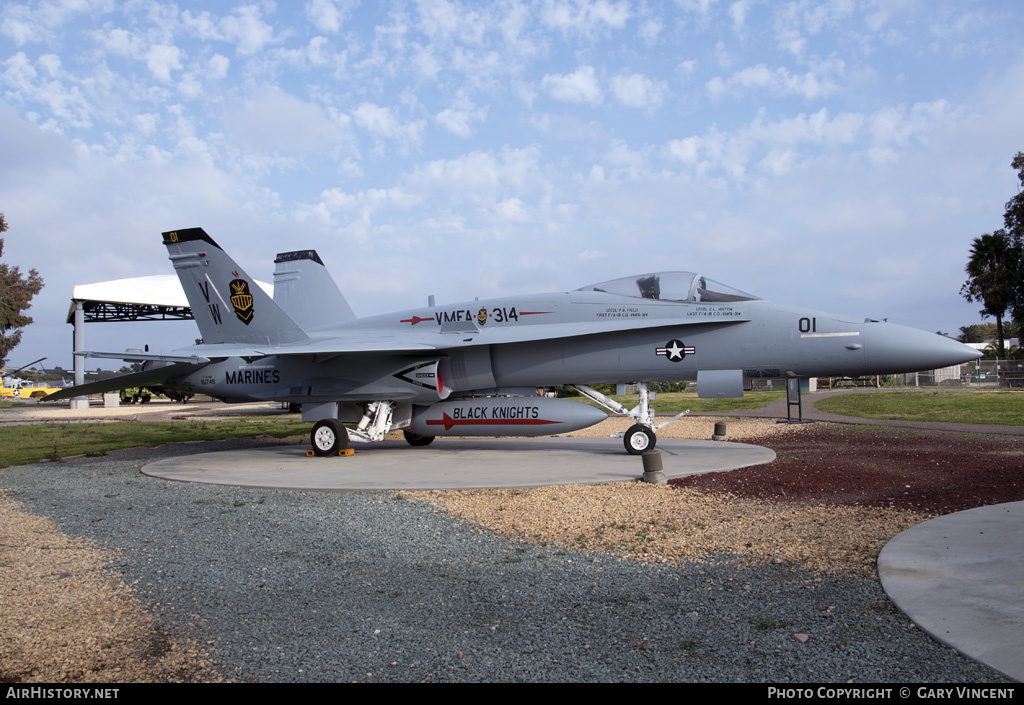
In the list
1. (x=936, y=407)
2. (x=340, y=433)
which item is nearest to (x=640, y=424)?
(x=340, y=433)

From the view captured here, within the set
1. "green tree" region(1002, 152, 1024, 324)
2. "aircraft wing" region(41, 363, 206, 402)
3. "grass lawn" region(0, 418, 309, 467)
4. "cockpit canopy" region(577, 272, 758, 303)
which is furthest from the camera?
"green tree" region(1002, 152, 1024, 324)

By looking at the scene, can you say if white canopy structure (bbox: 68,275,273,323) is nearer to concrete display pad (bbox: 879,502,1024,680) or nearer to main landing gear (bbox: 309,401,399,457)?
main landing gear (bbox: 309,401,399,457)

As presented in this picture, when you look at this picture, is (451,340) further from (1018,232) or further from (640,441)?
(1018,232)

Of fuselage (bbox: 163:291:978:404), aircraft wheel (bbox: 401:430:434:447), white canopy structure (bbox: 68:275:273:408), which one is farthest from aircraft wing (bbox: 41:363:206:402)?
white canopy structure (bbox: 68:275:273:408)

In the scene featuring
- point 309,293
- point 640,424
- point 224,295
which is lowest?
point 640,424

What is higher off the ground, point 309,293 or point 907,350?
point 309,293

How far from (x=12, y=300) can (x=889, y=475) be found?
54.9 metres

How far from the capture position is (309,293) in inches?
592

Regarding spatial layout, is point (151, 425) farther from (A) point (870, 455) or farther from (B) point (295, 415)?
(A) point (870, 455)

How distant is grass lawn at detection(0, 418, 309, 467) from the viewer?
14.0 meters

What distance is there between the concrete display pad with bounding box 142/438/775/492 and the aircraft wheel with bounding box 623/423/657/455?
0.82 ft

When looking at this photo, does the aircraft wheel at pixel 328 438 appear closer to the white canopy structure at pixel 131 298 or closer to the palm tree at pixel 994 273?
the white canopy structure at pixel 131 298

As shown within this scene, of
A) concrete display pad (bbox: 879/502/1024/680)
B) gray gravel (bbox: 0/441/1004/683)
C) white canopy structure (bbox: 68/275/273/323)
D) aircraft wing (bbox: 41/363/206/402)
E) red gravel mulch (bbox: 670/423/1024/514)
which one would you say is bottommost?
red gravel mulch (bbox: 670/423/1024/514)
